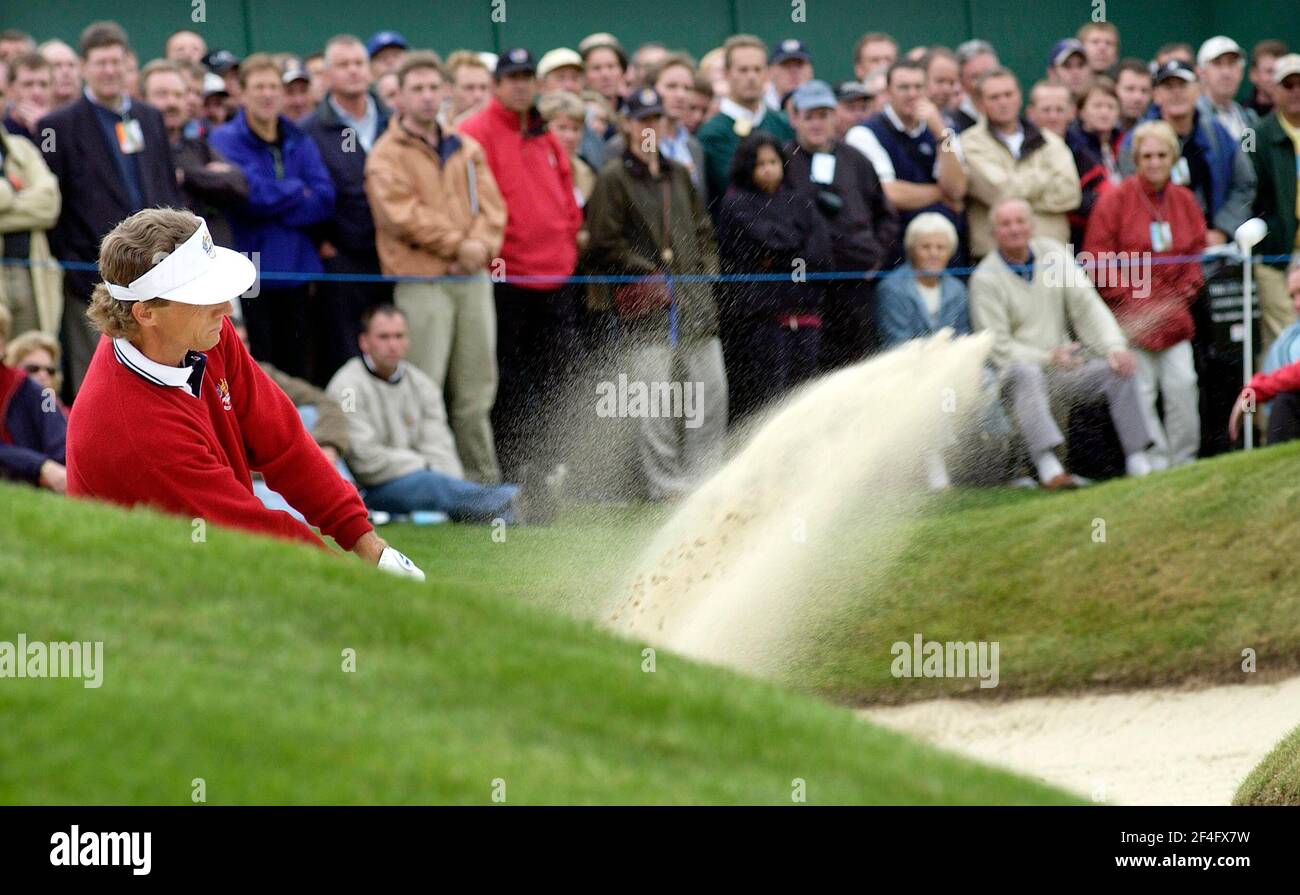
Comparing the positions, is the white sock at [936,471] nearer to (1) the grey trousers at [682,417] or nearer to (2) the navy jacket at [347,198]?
(1) the grey trousers at [682,417]

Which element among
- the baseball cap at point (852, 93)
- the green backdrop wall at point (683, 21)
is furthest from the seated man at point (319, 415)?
the green backdrop wall at point (683, 21)

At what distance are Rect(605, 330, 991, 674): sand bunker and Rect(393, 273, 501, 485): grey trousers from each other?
2267 mm

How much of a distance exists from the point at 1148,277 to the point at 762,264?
349 cm

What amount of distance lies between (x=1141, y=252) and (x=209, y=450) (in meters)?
10.5

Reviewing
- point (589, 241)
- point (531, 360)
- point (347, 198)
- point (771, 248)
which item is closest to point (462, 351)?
point (531, 360)

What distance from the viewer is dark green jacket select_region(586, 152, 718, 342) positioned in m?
14.2

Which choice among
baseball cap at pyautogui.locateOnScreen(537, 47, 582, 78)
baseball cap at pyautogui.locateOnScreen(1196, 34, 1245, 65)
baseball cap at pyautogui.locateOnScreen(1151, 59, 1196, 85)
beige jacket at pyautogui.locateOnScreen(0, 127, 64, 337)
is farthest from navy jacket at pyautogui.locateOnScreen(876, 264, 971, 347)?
beige jacket at pyautogui.locateOnScreen(0, 127, 64, 337)

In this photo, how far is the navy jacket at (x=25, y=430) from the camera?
1173 centimetres

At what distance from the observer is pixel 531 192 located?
14.4m

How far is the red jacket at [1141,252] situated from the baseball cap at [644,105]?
13.1ft

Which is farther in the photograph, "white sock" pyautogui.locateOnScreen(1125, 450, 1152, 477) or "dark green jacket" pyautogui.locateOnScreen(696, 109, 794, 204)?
"dark green jacket" pyautogui.locateOnScreen(696, 109, 794, 204)

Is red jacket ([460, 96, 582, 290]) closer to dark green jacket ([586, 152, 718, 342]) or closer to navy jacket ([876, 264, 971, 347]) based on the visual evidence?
dark green jacket ([586, 152, 718, 342])

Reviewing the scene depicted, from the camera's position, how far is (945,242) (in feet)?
48.4
